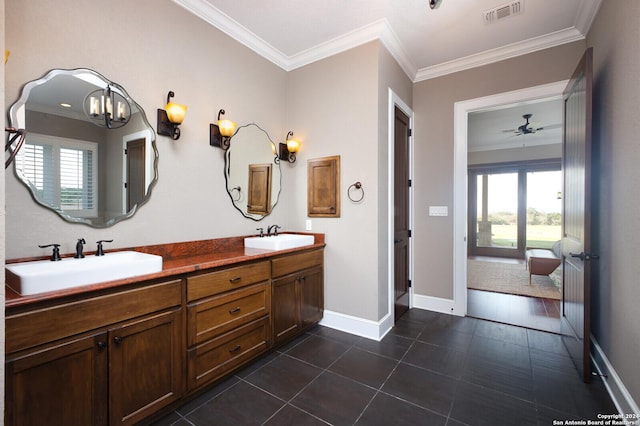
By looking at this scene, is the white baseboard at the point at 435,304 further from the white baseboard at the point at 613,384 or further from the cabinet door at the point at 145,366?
the cabinet door at the point at 145,366

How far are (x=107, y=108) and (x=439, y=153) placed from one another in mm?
3363

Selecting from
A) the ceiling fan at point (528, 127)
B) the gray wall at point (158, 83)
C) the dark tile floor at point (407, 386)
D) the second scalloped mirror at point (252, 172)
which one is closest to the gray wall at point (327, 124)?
the gray wall at point (158, 83)

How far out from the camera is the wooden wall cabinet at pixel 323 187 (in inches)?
117

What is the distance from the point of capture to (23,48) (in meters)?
1.53

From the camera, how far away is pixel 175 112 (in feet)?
6.87

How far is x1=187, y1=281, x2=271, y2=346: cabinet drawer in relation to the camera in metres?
1.81

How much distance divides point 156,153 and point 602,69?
11.6 ft

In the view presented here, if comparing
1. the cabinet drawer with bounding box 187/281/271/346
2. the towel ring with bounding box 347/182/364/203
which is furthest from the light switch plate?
the cabinet drawer with bounding box 187/281/271/346

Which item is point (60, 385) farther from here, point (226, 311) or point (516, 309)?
point (516, 309)

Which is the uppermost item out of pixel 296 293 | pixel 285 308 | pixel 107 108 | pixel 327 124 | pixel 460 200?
pixel 327 124

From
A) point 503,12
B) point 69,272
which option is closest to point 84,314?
point 69,272

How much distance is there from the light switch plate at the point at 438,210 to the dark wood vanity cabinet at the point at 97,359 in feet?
9.80

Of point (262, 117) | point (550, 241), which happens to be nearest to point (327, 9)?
point (262, 117)

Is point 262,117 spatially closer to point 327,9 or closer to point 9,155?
point 327,9
